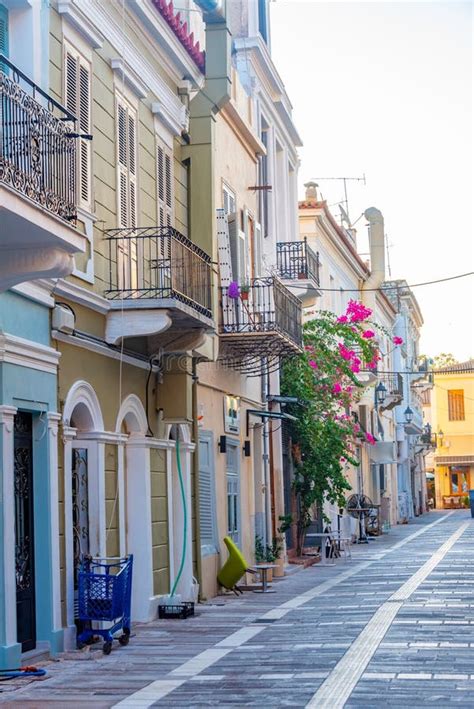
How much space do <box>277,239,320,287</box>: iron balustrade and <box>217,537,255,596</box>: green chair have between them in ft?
27.6

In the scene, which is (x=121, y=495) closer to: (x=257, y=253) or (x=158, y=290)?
(x=158, y=290)

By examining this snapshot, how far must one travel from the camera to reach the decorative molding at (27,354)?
38.7 feet

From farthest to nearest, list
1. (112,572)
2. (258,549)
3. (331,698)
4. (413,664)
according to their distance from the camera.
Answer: (258,549) < (112,572) < (413,664) < (331,698)

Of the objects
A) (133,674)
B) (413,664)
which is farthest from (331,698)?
(133,674)

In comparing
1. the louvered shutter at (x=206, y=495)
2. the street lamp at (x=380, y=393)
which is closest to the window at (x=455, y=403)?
the street lamp at (x=380, y=393)

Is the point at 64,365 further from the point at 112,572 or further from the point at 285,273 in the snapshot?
the point at 285,273

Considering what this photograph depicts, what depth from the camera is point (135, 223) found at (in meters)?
16.3

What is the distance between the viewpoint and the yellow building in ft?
281

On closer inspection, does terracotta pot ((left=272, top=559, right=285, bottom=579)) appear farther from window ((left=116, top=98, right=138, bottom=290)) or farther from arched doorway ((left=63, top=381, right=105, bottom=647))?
arched doorway ((left=63, top=381, right=105, bottom=647))

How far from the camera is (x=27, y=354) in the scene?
40.5 ft

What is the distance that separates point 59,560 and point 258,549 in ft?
35.8

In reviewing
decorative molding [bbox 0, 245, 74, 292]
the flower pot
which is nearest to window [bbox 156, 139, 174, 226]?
decorative molding [bbox 0, 245, 74, 292]

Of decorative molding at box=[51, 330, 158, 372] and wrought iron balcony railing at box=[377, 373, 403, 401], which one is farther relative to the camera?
wrought iron balcony railing at box=[377, 373, 403, 401]

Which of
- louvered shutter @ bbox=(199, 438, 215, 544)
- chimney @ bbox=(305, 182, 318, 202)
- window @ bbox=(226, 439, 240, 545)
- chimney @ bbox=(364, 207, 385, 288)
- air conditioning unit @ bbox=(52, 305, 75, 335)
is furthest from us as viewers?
chimney @ bbox=(364, 207, 385, 288)
